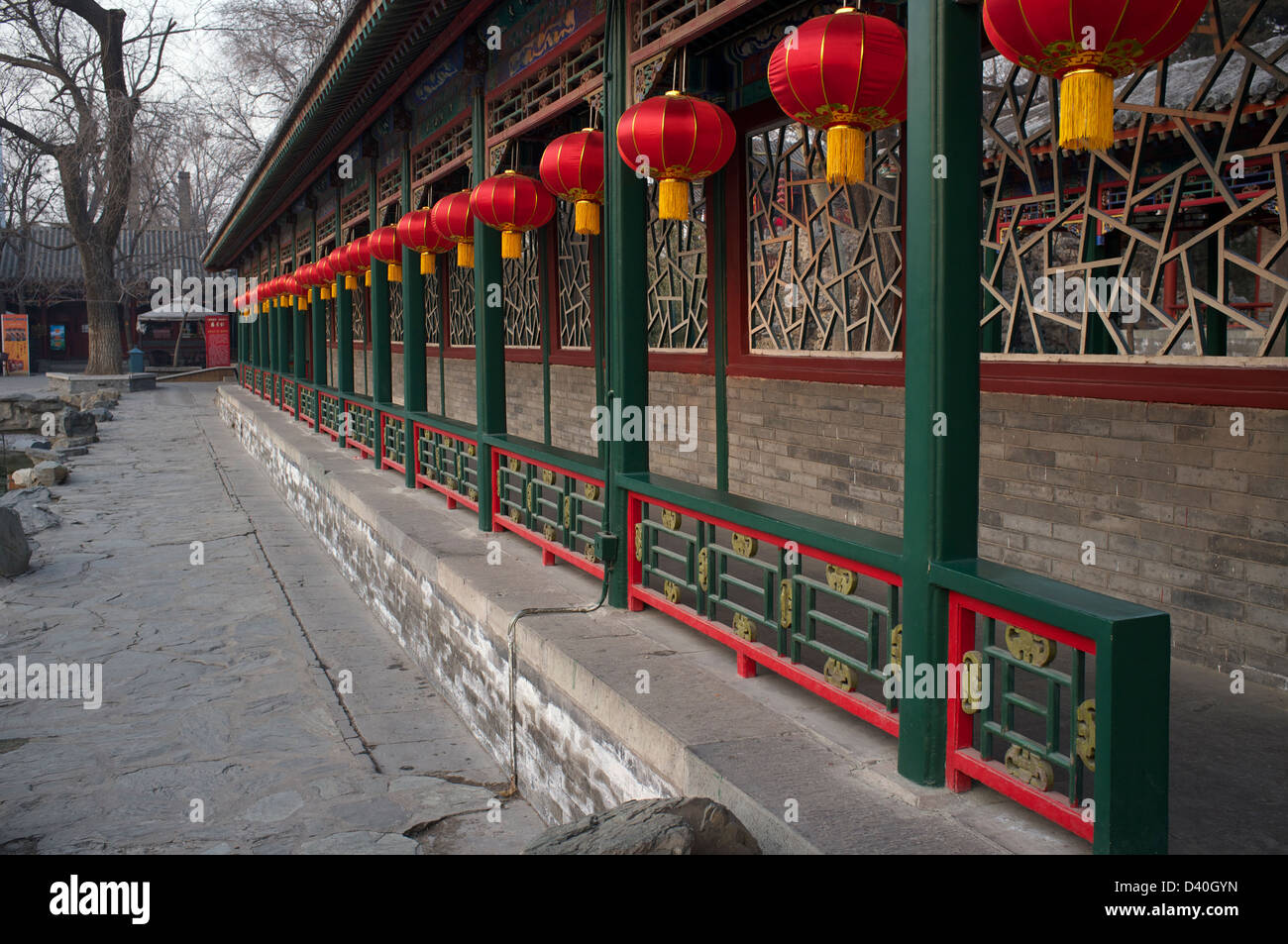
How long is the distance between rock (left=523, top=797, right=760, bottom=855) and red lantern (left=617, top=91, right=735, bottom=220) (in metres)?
2.50

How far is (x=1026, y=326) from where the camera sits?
24.5 feet

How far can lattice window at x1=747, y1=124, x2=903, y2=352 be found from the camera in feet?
19.2

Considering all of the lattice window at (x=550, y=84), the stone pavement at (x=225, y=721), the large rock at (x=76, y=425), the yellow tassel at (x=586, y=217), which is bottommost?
the stone pavement at (x=225, y=721)

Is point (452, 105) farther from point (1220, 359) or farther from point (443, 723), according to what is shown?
point (1220, 359)

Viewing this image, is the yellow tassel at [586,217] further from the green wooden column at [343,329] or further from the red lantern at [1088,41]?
the green wooden column at [343,329]

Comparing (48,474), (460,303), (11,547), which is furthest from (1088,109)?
(48,474)

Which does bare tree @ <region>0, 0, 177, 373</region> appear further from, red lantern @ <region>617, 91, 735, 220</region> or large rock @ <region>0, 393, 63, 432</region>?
red lantern @ <region>617, 91, 735, 220</region>

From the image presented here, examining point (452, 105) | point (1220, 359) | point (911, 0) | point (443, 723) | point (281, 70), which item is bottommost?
point (443, 723)

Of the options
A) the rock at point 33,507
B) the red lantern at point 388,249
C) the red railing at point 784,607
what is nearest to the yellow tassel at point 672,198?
the red railing at point 784,607

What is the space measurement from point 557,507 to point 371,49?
13.3ft

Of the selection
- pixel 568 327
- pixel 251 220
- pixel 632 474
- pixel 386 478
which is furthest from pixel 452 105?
pixel 251 220

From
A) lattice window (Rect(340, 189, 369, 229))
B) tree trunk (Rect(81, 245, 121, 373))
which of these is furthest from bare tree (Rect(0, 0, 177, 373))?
lattice window (Rect(340, 189, 369, 229))

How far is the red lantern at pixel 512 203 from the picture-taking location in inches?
252

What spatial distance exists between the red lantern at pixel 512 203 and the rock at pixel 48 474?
32.8ft
